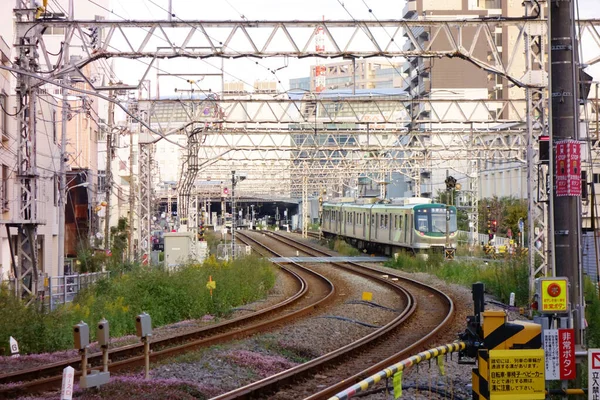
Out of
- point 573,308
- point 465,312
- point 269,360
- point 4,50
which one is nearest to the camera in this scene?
point 573,308

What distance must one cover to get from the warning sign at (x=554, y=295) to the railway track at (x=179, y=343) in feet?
19.5

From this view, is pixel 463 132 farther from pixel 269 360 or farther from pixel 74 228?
pixel 269 360

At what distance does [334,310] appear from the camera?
65.3ft

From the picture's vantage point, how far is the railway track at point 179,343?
10836mm

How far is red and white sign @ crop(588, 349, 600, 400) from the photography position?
23.9ft

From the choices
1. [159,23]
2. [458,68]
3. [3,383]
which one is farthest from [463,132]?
[458,68]

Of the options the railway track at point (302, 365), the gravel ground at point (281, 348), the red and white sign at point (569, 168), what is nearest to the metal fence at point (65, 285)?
the railway track at point (302, 365)

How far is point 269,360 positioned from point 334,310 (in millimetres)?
7639

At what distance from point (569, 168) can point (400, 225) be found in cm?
2690

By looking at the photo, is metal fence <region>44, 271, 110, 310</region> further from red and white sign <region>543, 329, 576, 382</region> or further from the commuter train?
red and white sign <region>543, 329, 576, 382</region>

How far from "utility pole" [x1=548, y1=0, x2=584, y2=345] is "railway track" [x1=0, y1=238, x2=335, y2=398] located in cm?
619

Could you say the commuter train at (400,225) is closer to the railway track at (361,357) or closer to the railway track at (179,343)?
the railway track at (179,343)

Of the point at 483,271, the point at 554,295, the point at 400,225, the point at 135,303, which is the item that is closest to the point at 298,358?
the point at 554,295

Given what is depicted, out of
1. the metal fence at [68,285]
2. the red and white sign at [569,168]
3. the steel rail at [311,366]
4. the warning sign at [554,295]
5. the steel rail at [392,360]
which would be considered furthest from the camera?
the metal fence at [68,285]
